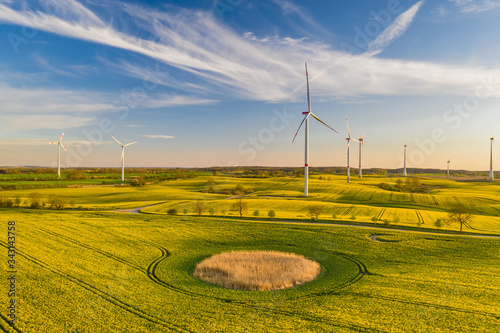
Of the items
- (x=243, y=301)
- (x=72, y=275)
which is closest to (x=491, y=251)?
(x=243, y=301)

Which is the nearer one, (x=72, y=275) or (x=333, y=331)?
(x=333, y=331)

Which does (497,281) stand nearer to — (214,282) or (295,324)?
(295,324)

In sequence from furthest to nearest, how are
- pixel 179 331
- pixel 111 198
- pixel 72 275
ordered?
pixel 111 198
pixel 72 275
pixel 179 331

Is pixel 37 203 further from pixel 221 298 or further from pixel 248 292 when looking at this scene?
pixel 248 292

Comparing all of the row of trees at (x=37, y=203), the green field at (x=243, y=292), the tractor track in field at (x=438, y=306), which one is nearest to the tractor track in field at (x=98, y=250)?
the green field at (x=243, y=292)

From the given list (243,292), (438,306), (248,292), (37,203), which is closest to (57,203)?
(37,203)

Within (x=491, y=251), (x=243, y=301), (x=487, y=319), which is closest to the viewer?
(x=487, y=319)
